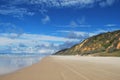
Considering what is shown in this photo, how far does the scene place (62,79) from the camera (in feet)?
46.3

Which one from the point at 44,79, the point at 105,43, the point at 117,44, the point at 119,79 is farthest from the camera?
the point at 105,43

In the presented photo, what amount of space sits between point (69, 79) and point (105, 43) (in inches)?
5612

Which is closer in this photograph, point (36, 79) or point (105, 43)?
point (36, 79)

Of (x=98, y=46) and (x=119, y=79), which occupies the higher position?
(x=98, y=46)

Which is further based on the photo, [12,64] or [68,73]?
[12,64]

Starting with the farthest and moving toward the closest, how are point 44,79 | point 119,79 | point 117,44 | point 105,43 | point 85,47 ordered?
point 85,47, point 105,43, point 117,44, point 44,79, point 119,79

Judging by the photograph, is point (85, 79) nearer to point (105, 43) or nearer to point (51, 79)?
point (51, 79)

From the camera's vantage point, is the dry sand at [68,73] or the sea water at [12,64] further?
the sea water at [12,64]

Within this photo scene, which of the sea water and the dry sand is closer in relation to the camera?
the dry sand

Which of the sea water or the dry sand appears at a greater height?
the sea water

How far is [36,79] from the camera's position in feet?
47.8

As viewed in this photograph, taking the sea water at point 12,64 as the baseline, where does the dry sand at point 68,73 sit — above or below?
below

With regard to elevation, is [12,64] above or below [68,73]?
above

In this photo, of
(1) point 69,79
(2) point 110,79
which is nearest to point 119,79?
(2) point 110,79
